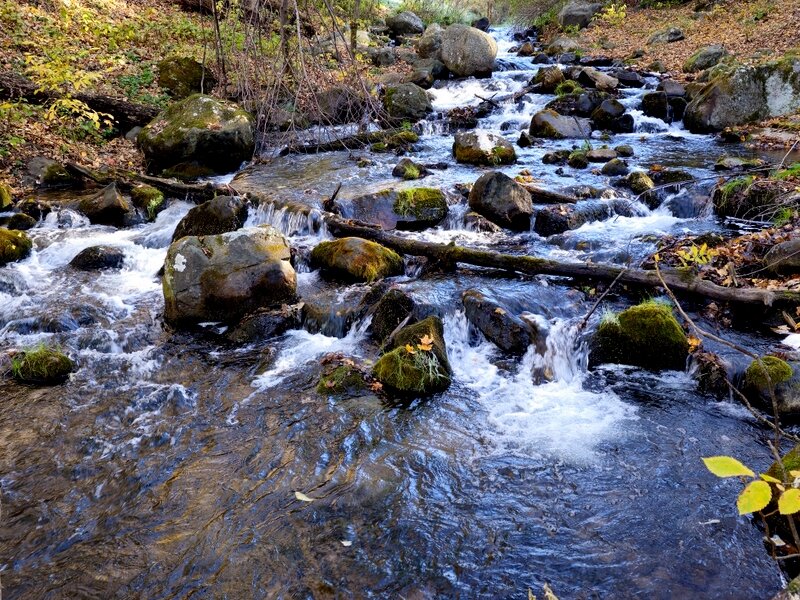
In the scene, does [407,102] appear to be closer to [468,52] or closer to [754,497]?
[468,52]

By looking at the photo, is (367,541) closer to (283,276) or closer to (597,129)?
(283,276)

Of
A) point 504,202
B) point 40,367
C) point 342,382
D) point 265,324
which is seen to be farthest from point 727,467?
point 504,202

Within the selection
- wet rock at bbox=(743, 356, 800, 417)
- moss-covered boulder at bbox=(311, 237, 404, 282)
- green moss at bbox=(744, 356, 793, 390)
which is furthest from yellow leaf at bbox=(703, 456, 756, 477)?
moss-covered boulder at bbox=(311, 237, 404, 282)

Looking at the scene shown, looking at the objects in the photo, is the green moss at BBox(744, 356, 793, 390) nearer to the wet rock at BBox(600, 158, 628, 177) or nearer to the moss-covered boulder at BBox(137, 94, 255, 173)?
the wet rock at BBox(600, 158, 628, 177)

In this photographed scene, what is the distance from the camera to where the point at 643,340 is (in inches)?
214

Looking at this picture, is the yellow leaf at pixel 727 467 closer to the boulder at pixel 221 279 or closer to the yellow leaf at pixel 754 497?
the yellow leaf at pixel 754 497

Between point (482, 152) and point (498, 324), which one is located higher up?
point (482, 152)

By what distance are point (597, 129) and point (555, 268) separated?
9.07 metres

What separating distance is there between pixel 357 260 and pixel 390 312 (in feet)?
4.81

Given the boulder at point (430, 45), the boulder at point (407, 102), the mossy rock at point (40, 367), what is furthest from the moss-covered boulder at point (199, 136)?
the boulder at point (430, 45)

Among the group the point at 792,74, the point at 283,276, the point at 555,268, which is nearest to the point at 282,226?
the point at 283,276

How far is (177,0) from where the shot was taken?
20219 mm

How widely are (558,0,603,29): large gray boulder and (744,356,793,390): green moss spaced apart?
25.5 metres

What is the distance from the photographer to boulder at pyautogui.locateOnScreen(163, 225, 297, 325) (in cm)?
638
